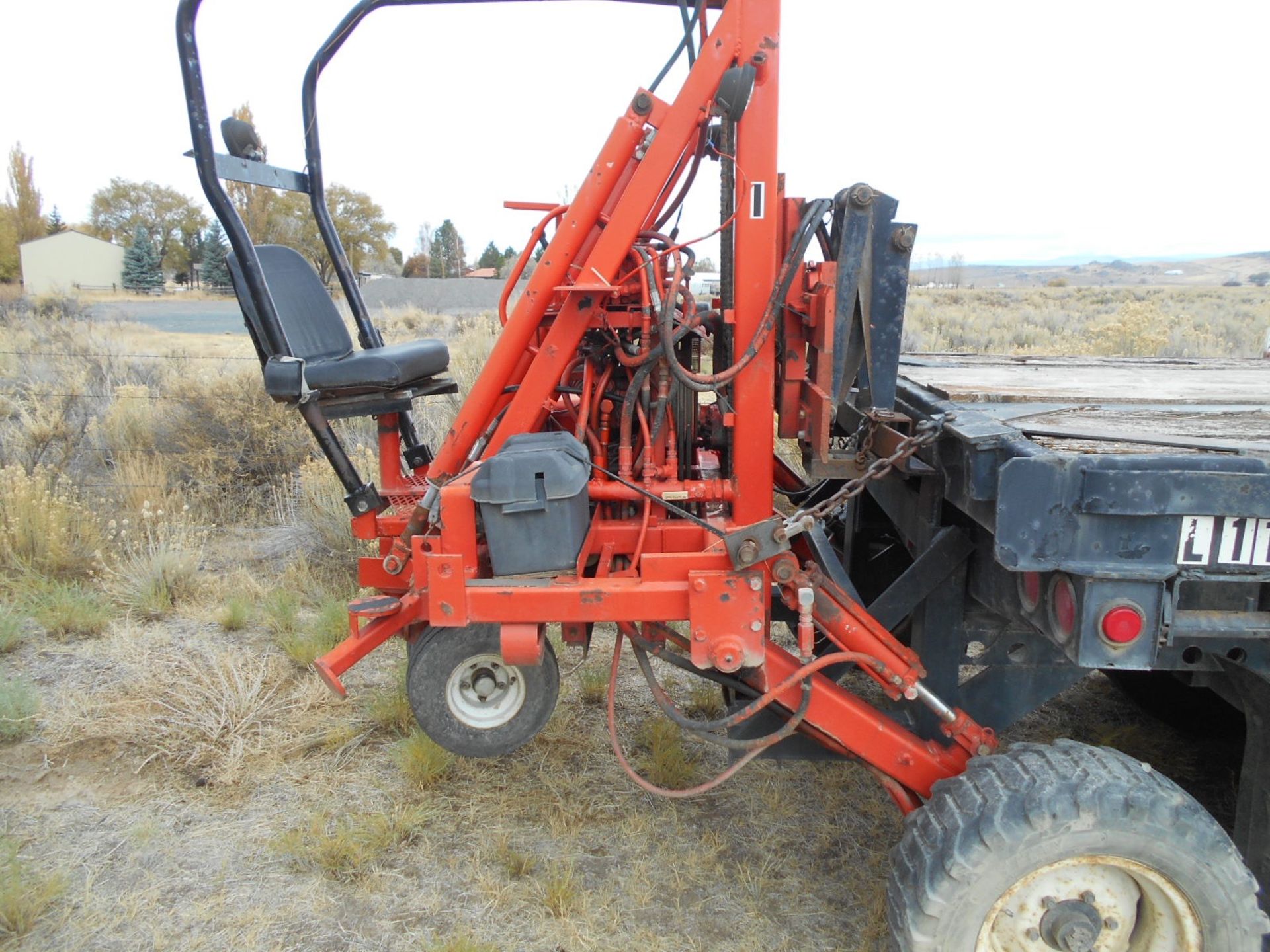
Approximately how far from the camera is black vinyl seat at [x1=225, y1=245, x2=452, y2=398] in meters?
3.29

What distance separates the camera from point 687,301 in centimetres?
303

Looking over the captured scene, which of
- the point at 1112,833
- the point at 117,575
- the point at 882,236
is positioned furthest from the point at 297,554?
the point at 1112,833

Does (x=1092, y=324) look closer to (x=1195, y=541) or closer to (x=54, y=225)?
(x=1195, y=541)

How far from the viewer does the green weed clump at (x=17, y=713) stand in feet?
13.1

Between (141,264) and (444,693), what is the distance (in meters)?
55.7

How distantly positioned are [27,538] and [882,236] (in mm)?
5473

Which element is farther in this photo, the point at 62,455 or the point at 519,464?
the point at 62,455

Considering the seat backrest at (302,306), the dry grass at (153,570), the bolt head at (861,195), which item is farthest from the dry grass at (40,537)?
the bolt head at (861,195)

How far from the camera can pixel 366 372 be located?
3.31 m

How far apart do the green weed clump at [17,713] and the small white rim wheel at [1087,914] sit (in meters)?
3.92

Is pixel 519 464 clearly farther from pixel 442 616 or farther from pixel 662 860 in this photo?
pixel 662 860

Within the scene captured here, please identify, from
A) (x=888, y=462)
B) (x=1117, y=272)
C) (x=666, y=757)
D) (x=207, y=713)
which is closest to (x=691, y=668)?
(x=666, y=757)

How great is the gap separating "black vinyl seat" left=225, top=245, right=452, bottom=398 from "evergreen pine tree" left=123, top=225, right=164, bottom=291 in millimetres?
A: 50620

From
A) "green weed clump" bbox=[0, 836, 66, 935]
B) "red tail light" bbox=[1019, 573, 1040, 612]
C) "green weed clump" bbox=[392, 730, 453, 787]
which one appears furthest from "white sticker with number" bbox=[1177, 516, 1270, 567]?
"green weed clump" bbox=[0, 836, 66, 935]
